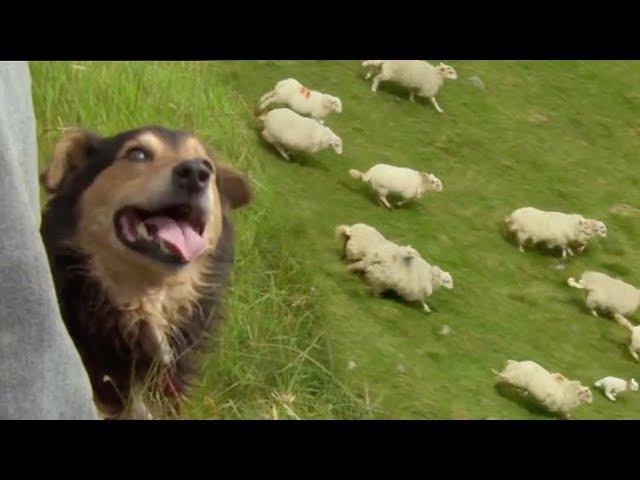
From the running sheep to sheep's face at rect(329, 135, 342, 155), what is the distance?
45 centimetres

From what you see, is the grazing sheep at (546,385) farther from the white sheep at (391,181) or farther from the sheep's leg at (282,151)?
the sheep's leg at (282,151)

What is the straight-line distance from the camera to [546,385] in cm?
197

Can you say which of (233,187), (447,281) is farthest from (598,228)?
(233,187)

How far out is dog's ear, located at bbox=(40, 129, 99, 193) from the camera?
71.8 inches

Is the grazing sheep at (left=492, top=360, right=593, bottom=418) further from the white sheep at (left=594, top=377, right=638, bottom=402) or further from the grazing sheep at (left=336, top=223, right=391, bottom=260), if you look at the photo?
the grazing sheep at (left=336, top=223, right=391, bottom=260)

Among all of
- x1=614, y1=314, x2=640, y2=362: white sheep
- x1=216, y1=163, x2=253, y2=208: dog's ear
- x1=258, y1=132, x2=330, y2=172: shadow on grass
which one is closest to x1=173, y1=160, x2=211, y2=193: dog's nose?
x1=216, y1=163, x2=253, y2=208: dog's ear

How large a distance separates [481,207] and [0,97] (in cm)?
87

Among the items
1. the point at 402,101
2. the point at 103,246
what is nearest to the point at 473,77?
the point at 402,101

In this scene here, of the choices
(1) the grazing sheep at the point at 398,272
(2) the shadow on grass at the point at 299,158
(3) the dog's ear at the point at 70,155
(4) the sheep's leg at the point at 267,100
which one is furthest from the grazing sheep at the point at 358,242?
(3) the dog's ear at the point at 70,155

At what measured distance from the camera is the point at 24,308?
1761 millimetres

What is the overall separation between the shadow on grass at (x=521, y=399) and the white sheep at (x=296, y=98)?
55 cm

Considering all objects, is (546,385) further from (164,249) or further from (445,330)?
(164,249)

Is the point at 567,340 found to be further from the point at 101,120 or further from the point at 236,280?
the point at 101,120

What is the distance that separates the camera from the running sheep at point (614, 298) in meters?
2.10
